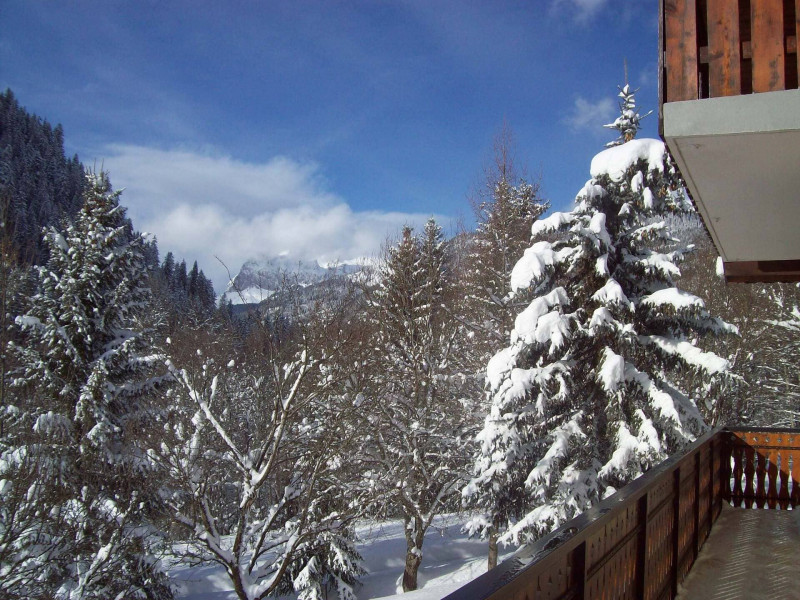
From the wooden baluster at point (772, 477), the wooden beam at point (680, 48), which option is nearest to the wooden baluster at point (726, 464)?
the wooden baluster at point (772, 477)

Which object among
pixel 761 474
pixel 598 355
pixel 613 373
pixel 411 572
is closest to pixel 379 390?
pixel 411 572

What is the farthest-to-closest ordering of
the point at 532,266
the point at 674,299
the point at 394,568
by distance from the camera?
the point at 394,568
the point at 532,266
the point at 674,299

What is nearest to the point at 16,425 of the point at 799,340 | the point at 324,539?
the point at 324,539

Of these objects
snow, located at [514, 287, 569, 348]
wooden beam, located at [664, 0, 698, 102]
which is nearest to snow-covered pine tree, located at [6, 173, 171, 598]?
snow, located at [514, 287, 569, 348]

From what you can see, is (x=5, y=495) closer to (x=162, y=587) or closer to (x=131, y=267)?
(x=162, y=587)

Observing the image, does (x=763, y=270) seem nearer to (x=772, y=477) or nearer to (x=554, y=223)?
(x=772, y=477)

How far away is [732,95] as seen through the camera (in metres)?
3.18

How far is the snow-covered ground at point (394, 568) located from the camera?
18781mm

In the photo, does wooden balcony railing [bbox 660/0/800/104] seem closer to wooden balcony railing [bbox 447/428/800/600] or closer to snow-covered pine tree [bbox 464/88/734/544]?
wooden balcony railing [bbox 447/428/800/600]

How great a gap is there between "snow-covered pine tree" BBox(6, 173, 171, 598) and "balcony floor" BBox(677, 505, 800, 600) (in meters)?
10.4

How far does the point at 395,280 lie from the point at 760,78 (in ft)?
54.6

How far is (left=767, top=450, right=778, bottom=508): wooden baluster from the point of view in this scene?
8.88 m

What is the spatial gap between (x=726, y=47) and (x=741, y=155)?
0.63 m

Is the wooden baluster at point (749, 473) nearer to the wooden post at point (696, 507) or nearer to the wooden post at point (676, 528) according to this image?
the wooden post at point (696, 507)
